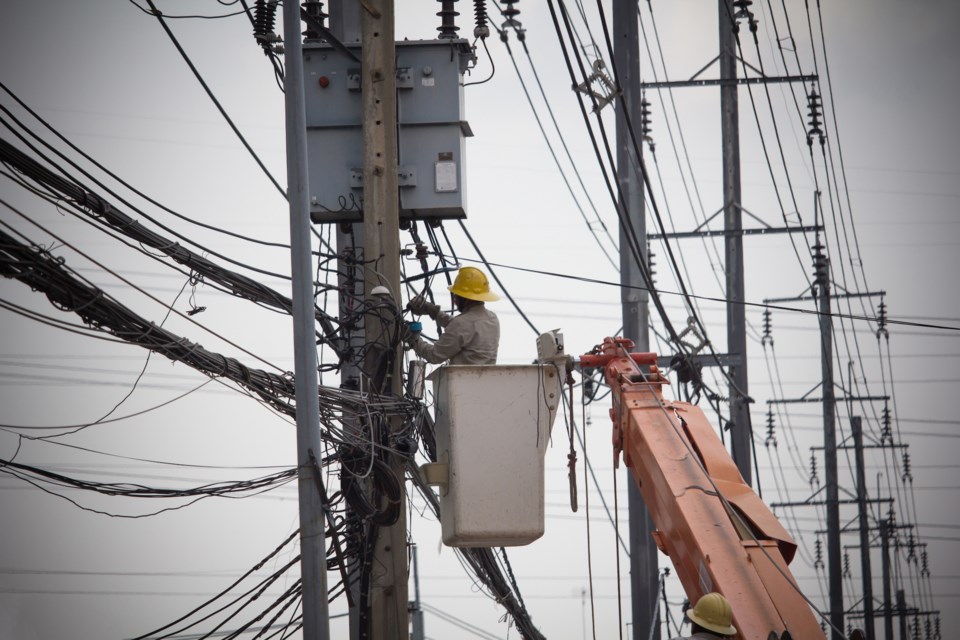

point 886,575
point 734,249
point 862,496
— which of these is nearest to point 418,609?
point 734,249

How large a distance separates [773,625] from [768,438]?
85.9 ft

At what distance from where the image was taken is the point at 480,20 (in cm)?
1156

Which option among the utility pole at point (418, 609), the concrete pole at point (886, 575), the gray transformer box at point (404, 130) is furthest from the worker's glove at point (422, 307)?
the concrete pole at point (886, 575)

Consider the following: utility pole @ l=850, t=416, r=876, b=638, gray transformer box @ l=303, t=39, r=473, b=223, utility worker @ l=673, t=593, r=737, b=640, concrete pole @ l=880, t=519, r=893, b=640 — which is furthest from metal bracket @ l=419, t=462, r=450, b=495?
concrete pole @ l=880, t=519, r=893, b=640

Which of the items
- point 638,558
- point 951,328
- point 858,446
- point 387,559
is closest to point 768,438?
point 858,446

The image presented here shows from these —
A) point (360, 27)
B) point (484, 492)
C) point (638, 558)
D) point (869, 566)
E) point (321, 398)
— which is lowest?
point (869, 566)

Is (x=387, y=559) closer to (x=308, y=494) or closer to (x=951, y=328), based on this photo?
(x=308, y=494)

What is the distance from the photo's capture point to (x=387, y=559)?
9.72m

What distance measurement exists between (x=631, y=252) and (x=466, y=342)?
5.55m

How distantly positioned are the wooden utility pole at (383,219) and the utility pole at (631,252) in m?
5.21

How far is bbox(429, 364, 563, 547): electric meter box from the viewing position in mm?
9250

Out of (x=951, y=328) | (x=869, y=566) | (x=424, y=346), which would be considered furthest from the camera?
(x=869, y=566)

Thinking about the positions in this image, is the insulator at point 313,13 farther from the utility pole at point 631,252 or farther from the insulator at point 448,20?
the utility pole at point 631,252

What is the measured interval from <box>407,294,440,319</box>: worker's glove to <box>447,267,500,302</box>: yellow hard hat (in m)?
0.20
